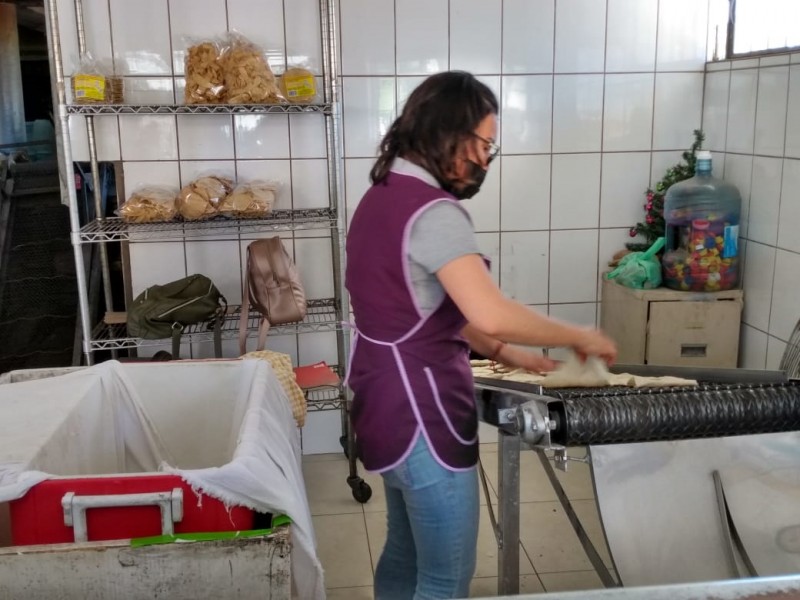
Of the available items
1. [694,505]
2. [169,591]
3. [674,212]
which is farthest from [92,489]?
[674,212]

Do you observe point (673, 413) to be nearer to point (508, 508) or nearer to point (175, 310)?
point (508, 508)

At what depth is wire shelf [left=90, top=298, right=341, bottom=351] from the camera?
252 centimetres

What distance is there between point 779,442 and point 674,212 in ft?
4.08

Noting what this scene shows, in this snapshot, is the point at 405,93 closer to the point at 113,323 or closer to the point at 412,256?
the point at 113,323

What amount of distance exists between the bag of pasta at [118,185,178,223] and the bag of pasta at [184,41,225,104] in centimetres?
30

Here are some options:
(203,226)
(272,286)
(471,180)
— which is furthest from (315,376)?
(471,180)

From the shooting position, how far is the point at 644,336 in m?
2.65

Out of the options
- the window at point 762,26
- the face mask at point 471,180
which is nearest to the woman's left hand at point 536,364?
the face mask at point 471,180

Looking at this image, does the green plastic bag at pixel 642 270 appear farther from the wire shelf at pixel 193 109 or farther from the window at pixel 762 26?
the wire shelf at pixel 193 109

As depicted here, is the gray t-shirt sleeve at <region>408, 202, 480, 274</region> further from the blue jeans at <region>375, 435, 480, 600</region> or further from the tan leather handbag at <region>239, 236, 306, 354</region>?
the tan leather handbag at <region>239, 236, 306, 354</region>

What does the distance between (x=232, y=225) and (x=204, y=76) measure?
45 cm

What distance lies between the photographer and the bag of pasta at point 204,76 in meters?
2.43

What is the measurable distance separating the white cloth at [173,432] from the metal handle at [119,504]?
38 mm

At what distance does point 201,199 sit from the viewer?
2.48 meters
